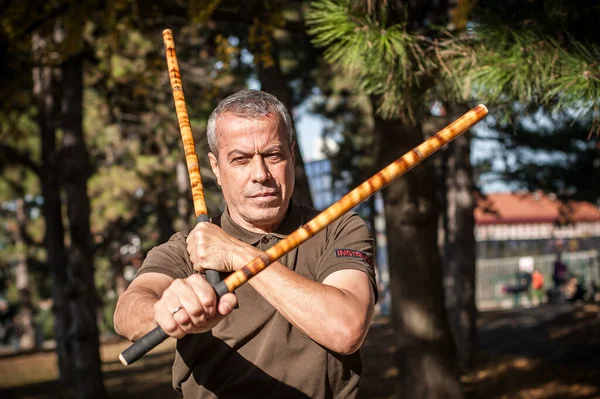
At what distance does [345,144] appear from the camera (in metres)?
22.5

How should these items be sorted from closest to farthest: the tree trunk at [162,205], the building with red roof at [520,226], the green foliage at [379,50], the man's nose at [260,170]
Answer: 1. the man's nose at [260,170]
2. the green foliage at [379,50]
3. the tree trunk at [162,205]
4. the building with red roof at [520,226]

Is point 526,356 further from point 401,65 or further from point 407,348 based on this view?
point 401,65

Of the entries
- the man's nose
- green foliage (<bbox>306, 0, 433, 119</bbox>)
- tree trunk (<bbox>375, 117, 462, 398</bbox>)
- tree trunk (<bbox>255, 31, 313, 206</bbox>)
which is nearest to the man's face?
the man's nose

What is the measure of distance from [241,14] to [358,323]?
4.88 m

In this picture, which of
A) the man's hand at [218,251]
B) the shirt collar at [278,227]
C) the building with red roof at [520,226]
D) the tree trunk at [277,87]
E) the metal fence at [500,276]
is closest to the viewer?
the man's hand at [218,251]

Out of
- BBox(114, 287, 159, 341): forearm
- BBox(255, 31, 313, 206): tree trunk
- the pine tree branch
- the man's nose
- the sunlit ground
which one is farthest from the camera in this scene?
the pine tree branch

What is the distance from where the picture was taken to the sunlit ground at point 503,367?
1002 cm

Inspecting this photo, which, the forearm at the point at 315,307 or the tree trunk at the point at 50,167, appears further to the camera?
the tree trunk at the point at 50,167

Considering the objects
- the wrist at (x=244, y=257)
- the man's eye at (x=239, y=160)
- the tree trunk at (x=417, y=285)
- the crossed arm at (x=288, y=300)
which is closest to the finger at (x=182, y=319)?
the crossed arm at (x=288, y=300)

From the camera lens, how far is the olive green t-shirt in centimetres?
261

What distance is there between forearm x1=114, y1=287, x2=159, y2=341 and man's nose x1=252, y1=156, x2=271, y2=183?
0.52 m

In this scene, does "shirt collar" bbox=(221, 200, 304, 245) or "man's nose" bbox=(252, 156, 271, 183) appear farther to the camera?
"shirt collar" bbox=(221, 200, 304, 245)

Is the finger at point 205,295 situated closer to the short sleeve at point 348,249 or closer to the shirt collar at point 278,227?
the short sleeve at point 348,249

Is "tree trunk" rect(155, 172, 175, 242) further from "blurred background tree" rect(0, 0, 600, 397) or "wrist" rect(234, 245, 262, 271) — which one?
"wrist" rect(234, 245, 262, 271)
